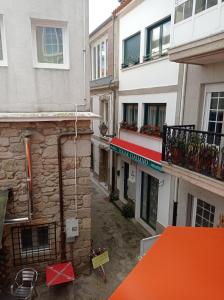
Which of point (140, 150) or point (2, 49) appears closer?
point (2, 49)

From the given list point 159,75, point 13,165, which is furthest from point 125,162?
point 13,165

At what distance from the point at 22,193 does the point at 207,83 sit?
6097mm

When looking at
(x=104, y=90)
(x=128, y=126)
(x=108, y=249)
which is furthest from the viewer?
(x=104, y=90)

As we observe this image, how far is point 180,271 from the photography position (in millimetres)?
2197

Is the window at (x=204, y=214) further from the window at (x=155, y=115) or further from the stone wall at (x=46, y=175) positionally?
the stone wall at (x=46, y=175)

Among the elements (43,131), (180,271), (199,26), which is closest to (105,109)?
(43,131)

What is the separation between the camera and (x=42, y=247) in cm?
727

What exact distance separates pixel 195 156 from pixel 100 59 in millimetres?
10782

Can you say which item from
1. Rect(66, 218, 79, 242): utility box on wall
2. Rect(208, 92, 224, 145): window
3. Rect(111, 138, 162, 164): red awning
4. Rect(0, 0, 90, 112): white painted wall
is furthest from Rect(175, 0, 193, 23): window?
Rect(66, 218, 79, 242): utility box on wall

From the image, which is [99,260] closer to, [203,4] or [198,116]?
[198,116]

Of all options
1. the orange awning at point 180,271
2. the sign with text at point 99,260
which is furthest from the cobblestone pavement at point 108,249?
the orange awning at point 180,271

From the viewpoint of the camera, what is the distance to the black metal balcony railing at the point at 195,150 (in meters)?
5.84

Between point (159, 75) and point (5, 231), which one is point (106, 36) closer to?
point (159, 75)

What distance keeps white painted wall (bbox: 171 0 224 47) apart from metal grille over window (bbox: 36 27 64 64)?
9.92 ft
